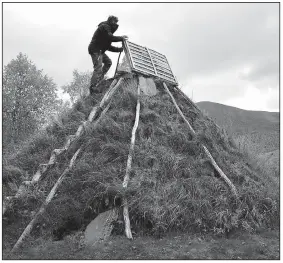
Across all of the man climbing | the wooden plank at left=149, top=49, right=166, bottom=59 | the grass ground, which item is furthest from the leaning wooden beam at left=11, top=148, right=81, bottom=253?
the wooden plank at left=149, top=49, right=166, bottom=59

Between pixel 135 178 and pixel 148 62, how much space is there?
4261mm

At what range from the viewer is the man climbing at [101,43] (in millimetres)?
6977

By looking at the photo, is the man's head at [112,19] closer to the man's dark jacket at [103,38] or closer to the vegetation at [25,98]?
the man's dark jacket at [103,38]

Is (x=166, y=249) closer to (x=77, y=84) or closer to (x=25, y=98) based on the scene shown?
(x=25, y=98)

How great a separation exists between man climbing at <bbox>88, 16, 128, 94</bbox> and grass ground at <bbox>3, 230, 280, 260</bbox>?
4422 millimetres

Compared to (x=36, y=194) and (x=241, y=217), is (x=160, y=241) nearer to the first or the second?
(x=241, y=217)

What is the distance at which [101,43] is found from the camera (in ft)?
23.7

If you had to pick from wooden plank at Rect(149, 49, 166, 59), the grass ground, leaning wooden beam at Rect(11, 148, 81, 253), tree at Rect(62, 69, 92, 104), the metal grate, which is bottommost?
the grass ground

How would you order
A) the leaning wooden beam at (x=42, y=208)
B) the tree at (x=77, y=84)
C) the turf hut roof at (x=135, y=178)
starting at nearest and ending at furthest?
1. the leaning wooden beam at (x=42, y=208)
2. the turf hut roof at (x=135, y=178)
3. the tree at (x=77, y=84)

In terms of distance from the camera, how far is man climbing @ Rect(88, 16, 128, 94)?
6977 mm

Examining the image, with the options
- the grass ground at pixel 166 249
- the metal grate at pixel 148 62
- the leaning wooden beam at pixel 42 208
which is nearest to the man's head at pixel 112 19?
the metal grate at pixel 148 62

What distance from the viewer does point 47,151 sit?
227 inches

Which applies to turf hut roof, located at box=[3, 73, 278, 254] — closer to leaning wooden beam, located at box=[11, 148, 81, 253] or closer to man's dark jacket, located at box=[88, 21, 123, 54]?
leaning wooden beam, located at box=[11, 148, 81, 253]

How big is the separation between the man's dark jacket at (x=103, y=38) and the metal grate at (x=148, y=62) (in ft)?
1.65
